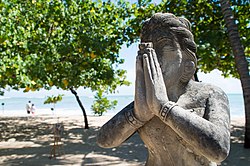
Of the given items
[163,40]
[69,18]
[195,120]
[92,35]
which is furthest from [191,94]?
[69,18]

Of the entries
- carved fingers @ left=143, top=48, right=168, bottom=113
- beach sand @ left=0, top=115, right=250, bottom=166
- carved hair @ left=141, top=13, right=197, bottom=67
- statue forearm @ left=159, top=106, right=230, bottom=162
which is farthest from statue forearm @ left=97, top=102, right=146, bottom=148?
beach sand @ left=0, top=115, right=250, bottom=166

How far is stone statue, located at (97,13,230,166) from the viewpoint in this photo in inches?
72.3

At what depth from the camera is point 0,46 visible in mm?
7305

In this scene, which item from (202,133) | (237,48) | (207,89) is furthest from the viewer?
(237,48)

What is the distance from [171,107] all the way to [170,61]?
43cm

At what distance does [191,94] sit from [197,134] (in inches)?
17.2

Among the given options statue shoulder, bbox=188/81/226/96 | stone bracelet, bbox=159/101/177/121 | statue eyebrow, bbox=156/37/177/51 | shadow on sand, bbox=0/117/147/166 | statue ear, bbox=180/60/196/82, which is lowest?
shadow on sand, bbox=0/117/147/166

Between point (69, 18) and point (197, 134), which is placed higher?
point (69, 18)

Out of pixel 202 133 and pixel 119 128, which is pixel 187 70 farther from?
pixel 119 128

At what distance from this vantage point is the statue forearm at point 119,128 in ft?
6.73

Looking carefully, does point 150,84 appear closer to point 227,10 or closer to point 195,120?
point 195,120

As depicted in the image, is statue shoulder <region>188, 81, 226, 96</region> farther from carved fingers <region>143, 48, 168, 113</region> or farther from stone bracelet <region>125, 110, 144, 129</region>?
stone bracelet <region>125, 110, 144, 129</region>

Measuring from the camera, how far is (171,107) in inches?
74.7

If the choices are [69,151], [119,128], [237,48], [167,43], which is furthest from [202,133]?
[69,151]
